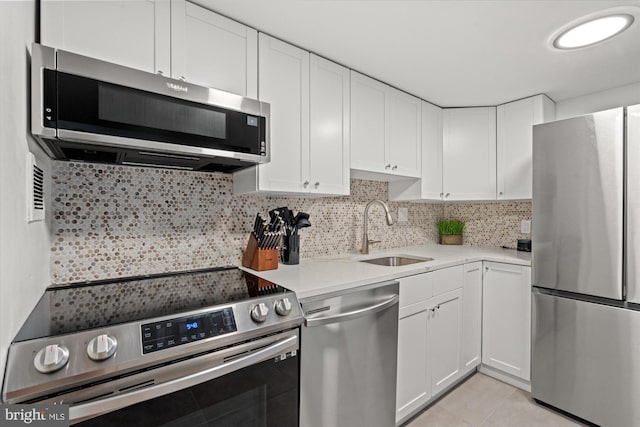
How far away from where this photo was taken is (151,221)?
4.98 ft

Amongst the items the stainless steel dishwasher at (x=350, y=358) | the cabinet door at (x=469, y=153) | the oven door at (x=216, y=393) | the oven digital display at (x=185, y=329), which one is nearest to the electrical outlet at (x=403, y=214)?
the cabinet door at (x=469, y=153)

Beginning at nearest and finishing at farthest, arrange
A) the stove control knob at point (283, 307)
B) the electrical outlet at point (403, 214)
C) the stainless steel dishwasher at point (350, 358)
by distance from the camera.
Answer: the stove control knob at point (283, 307), the stainless steel dishwasher at point (350, 358), the electrical outlet at point (403, 214)

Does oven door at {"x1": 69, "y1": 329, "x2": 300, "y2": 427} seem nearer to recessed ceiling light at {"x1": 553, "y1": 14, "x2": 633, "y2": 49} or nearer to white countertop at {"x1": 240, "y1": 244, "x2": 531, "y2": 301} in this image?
white countertop at {"x1": 240, "y1": 244, "x2": 531, "y2": 301}

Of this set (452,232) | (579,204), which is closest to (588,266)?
(579,204)

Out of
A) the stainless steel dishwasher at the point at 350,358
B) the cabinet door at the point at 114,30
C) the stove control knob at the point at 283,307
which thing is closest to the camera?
the cabinet door at the point at 114,30

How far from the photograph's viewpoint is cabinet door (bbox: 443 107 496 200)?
105 inches

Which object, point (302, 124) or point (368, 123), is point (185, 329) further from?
point (368, 123)

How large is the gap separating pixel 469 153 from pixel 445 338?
5.41ft

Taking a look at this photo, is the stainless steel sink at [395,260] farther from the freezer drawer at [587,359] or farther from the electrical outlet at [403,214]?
the freezer drawer at [587,359]

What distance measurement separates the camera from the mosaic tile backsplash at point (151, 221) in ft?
4.33

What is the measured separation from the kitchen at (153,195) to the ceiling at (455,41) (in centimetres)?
2

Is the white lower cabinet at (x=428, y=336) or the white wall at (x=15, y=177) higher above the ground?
the white wall at (x=15, y=177)

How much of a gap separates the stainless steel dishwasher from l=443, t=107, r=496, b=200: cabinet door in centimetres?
153

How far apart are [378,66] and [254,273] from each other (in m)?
1.56
